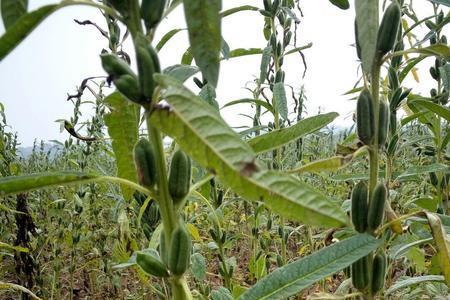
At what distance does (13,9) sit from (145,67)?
0.18 metres

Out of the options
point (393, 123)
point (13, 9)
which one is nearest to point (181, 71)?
point (13, 9)

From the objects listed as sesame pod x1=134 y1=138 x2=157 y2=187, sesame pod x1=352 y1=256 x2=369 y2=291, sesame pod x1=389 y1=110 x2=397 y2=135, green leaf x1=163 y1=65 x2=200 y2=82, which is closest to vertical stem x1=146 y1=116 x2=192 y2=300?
sesame pod x1=134 y1=138 x2=157 y2=187

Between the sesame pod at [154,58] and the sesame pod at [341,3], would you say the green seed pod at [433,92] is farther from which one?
the sesame pod at [154,58]

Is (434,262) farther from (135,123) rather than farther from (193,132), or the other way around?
(193,132)

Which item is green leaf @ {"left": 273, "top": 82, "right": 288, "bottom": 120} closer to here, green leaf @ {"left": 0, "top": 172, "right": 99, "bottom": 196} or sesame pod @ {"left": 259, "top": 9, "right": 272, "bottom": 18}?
sesame pod @ {"left": 259, "top": 9, "right": 272, "bottom": 18}

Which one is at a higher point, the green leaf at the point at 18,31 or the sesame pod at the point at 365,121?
the green leaf at the point at 18,31

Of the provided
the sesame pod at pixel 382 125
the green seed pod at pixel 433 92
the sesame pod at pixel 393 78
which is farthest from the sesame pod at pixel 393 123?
the green seed pod at pixel 433 92

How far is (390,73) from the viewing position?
127 cm

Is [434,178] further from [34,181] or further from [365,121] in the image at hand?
[34,181]

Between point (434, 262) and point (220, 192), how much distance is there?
2.44 feet

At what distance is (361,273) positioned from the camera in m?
0.74

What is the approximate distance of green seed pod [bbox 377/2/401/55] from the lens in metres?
0.72

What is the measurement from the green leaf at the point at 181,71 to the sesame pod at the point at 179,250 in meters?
0.22

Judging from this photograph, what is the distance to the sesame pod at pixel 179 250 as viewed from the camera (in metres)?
0.61
